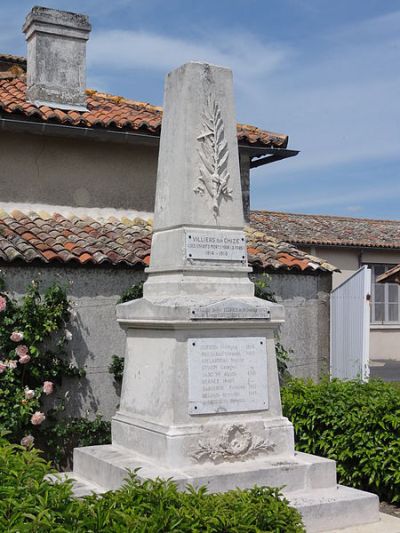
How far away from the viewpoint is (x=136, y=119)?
11.8 metres

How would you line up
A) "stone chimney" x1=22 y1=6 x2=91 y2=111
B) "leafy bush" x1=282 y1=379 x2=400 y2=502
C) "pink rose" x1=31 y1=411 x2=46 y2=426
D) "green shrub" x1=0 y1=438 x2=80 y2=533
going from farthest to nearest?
"stone chimney" x1=22 y1=6 x2=91 y2=111
"pink rose" x1=31 y1=411 x2=46 y2=426
"leafy bush" x1=282 y1=379 x2=400 y2=502
"green shrub" x1=0 y1=438 x2=80 y2=533

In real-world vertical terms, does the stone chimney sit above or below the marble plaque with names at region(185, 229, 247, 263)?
above

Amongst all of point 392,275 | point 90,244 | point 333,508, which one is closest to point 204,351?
point 333,508

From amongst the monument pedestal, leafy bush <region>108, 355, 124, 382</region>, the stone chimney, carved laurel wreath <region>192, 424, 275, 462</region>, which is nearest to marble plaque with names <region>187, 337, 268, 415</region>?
the monument pedestal

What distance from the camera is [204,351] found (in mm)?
6844

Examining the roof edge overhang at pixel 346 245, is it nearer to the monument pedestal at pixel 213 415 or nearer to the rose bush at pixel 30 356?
the rose bush at pixel 30 356

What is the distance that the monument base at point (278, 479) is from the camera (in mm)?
6449

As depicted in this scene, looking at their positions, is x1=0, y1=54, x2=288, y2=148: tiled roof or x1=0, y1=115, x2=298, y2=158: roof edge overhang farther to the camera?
x1=0, y1=54, x2=288, y2=148: tiled roof

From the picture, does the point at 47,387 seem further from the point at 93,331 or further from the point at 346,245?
the point at 346,245

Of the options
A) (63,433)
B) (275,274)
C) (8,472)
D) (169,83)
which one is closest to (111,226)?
(275,274)

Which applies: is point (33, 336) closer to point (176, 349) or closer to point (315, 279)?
point (176, 349)

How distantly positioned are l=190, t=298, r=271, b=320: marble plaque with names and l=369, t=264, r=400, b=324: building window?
774 inches

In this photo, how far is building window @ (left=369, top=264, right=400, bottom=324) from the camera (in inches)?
1037

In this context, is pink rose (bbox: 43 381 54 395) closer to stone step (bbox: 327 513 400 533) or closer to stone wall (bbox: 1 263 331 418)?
stone wall (bbox: 1 263 331 418)
